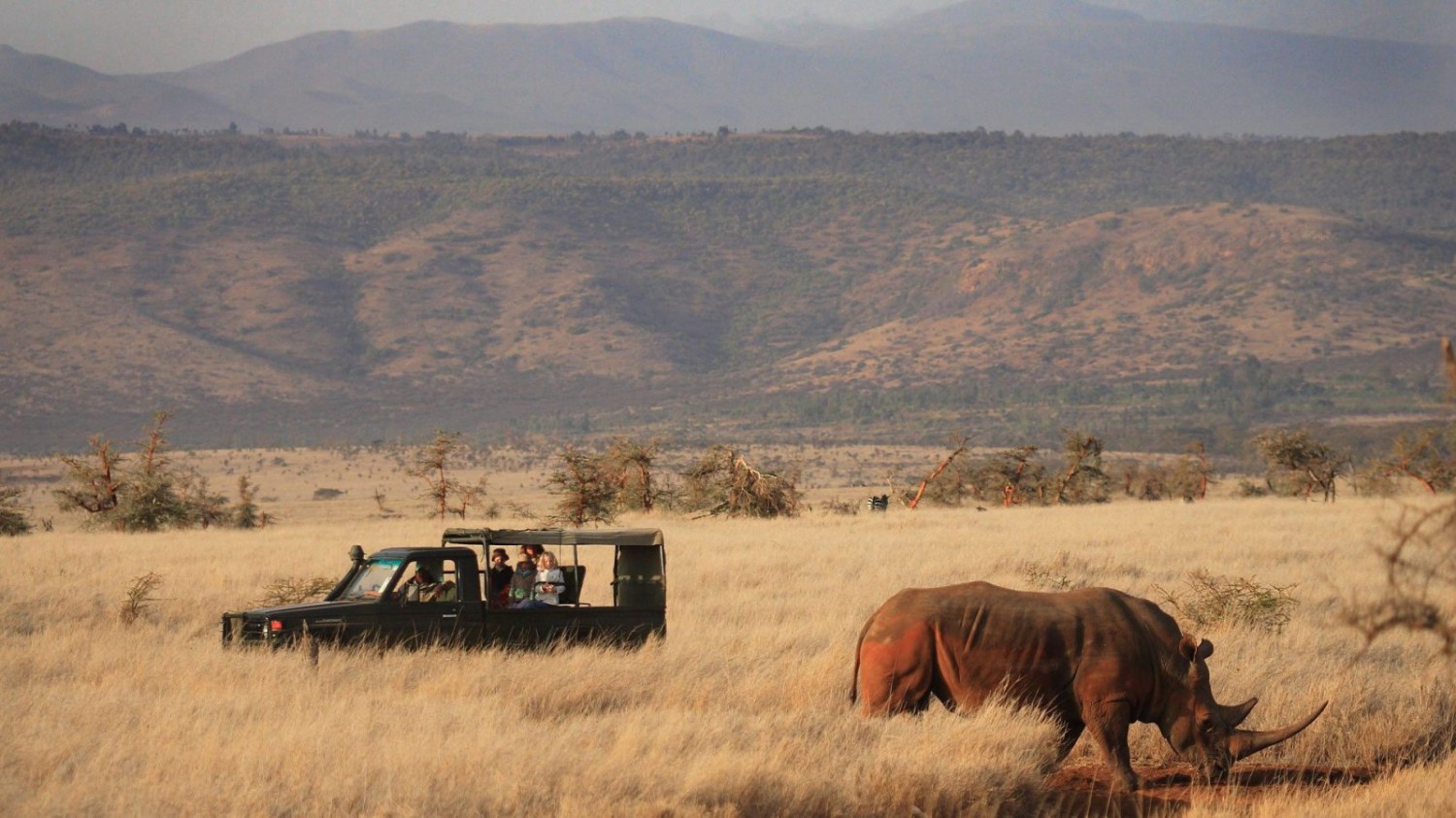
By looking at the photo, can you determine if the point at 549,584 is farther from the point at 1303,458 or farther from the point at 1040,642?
the point at 1303,458

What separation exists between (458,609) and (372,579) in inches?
31.6

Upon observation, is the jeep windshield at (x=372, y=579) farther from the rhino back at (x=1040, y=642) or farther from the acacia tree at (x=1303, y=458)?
the acacia tree at (x=1303, y=458)

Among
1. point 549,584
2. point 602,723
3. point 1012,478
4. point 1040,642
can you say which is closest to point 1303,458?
point 1012,478

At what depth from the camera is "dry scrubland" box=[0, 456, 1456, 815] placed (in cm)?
897

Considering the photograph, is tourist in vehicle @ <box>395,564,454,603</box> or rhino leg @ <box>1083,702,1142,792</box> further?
tourist in vehicle @ <box>395,564,454,603</box>

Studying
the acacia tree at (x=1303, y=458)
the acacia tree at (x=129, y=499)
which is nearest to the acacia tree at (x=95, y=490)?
the acacia tree at (x=129, y=499)

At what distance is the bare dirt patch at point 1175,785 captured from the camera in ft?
32.8

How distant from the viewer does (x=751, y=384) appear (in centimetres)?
15838

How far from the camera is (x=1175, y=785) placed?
34.3 ft

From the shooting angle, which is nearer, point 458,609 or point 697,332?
point 458,609

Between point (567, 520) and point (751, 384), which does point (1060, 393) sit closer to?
point (751, 384)

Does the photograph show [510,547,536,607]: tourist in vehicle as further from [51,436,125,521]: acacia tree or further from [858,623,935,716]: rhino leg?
[51,436,125,521]: acacia tree

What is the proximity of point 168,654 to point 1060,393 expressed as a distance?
12579cm

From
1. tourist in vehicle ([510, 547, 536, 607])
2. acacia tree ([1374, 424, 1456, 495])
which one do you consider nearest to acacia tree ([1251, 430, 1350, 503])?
acacia tree ([1374, 424, 1456, 495])
